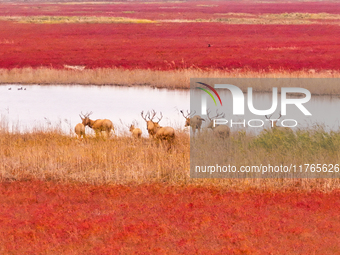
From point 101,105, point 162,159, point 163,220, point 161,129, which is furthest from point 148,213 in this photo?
point 101,105

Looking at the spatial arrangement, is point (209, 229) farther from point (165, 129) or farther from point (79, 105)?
point (79, 105)

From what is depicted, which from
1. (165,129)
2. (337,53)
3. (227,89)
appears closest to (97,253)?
(165,129)

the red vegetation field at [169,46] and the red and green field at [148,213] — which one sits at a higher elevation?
the red vegetation field at [169,46]

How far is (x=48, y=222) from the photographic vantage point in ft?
28.1

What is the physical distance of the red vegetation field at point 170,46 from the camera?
3447 centimetres

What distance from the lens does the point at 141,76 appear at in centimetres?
2938

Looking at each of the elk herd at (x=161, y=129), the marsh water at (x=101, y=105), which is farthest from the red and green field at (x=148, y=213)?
the marsh water at (x=101, y=105)

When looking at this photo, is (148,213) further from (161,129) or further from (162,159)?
(161,129)

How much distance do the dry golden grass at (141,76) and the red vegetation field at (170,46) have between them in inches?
99.8

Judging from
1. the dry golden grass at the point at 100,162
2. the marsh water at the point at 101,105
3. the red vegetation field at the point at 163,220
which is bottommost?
the red vegetation field at the point at 163,220

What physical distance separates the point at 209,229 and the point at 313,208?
83.5 inches

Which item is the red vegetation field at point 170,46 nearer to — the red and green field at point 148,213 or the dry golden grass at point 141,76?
the dry golden grass at point 141,76

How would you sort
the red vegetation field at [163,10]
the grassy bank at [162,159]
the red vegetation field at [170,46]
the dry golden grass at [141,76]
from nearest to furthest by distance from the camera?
the grassy bank at [162,159]
the dry golden grass at [141,76]
the red vegetation field at [170,46]
the red vegetation field at [163,10]

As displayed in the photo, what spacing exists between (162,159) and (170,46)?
35.2m
